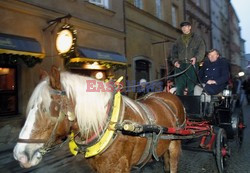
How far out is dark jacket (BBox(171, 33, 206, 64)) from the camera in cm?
521

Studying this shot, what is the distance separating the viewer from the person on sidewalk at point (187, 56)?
206 inches

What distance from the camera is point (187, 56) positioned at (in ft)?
17.6

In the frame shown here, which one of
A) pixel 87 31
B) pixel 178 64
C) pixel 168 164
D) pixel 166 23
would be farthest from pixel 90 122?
pixel 166 23

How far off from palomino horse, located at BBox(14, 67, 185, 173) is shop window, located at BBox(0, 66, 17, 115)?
5.92m

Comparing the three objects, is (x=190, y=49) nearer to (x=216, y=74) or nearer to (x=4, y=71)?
(x=216, y=74)

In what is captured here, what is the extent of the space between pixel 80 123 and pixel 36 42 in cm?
582

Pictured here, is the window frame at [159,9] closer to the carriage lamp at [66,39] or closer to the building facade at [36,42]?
the building facade at [36,42]

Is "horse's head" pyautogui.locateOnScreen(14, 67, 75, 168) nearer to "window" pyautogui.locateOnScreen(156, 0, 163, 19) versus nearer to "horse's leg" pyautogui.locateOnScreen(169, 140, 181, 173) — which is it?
"horse's leg" pyautogui.locateOnScreen(169, 140, 181, 173)

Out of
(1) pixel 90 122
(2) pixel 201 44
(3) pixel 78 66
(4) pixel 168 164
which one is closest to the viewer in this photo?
(1) pixel 90 122

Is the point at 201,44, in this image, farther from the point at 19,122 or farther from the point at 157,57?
the point at 157,57

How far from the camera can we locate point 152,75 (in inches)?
591

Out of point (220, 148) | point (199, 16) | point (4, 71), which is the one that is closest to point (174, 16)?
point (199, 16)

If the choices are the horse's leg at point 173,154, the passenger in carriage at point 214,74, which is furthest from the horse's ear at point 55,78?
the passenger in carriage at point 214,74

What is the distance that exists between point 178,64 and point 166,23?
38.9ft
